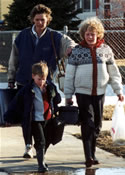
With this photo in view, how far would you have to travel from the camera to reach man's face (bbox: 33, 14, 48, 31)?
7.08m

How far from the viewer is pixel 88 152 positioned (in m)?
6.53

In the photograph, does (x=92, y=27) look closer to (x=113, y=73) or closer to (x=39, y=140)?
(x=113, y=73)

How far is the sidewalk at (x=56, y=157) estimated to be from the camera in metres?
6.56

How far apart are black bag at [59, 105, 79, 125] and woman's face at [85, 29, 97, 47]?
29.7 inches

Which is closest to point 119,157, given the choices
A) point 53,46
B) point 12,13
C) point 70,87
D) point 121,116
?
point 121,116

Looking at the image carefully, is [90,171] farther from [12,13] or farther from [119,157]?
[12,13]

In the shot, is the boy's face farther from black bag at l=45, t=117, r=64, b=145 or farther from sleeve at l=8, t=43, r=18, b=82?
sleeve at l=8, t=43, r=18, b=82

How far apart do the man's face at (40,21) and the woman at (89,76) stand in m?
0.63

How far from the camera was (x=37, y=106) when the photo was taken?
6.45 m

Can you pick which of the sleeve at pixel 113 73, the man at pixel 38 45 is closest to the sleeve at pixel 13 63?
A: the man at pixel 38 45

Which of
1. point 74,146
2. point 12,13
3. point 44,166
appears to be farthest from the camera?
point 12,13

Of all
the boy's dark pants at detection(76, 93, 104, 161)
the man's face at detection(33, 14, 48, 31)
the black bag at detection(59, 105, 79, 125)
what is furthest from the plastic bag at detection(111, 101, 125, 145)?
the man's face at detection(33, 14, 48, 31)

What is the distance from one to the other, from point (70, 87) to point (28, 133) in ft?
2.33

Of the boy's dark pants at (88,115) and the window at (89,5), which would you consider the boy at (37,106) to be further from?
the window at (89,5)
